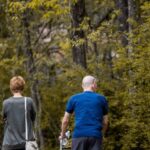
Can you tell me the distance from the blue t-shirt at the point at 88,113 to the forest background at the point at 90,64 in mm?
3802

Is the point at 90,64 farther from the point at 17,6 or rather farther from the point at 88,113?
the point at 88,113

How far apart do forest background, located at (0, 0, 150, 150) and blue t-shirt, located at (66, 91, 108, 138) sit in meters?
3.80

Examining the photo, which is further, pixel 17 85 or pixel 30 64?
pixel 30 64

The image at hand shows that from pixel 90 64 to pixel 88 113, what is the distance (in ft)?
25.7

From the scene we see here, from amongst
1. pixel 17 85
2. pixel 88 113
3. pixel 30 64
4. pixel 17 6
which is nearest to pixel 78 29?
pixel 17 6

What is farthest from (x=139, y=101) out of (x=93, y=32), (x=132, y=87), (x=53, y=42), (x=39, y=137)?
(x=53, y=42)

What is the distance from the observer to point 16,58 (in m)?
21.6

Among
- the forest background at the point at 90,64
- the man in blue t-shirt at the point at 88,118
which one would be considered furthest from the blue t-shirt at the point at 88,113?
the forest background at the point at 90,64

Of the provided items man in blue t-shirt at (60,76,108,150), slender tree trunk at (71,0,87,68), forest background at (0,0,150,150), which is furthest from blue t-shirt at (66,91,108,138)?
slender tree trunk at (71,0,87,68)

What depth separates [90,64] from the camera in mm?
16828

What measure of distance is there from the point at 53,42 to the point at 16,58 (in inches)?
191

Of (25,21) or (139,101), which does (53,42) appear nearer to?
(25,21)

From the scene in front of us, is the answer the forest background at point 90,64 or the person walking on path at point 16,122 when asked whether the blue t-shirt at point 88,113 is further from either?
the forest background at point 90,64

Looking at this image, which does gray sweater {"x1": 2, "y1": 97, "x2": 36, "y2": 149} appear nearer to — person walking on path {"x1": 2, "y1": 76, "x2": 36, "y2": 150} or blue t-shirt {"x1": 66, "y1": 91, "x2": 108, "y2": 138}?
person walking on path {"x1": 2, "y1": 76, "x2": 36, "y2": 150}
